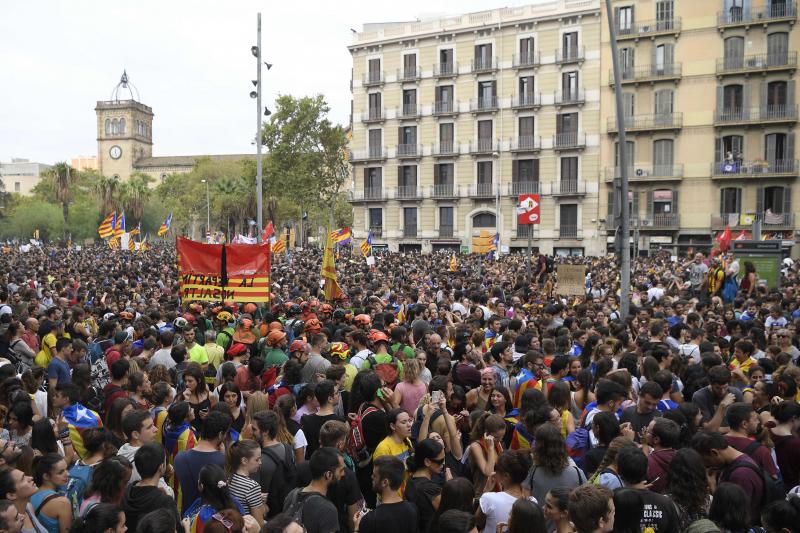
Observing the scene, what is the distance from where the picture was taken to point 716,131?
42.2 m

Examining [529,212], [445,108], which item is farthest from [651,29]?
[529,212]

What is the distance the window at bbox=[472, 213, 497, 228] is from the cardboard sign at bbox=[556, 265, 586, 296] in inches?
1279

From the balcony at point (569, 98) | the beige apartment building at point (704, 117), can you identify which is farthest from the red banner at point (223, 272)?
the balcony at point (569, 98)

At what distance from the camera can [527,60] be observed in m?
46.6

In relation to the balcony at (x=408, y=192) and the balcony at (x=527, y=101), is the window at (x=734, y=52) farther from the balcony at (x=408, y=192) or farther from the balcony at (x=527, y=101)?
the balcony at (x=408, y=192)

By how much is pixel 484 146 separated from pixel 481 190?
3086 mm

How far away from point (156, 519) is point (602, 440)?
125 inches

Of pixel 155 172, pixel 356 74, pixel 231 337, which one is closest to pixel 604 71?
pixel 356 74

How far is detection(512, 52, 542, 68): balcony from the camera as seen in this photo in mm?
46156

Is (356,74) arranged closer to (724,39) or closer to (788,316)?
(724,39)

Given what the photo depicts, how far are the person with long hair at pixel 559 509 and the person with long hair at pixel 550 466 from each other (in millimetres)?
573

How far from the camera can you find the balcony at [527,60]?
4616 centimetres

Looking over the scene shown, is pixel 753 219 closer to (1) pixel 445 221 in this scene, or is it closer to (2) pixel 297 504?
(1) pixel 445 221

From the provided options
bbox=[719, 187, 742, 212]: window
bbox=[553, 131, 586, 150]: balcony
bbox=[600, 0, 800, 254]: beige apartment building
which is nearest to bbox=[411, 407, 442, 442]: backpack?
bbox=[600, 0, 800, 254]: beige apartment building
